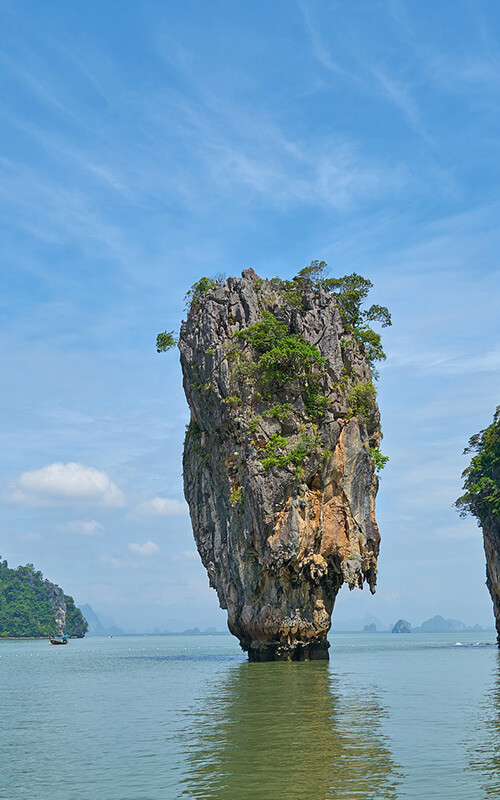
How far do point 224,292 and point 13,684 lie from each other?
856 inches

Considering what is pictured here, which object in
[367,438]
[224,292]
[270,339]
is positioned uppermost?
[224,292]

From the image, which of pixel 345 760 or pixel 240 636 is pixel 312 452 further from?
pixel 345 760

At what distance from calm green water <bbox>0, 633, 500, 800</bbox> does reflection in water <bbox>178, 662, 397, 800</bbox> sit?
3 cm

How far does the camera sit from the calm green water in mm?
12227

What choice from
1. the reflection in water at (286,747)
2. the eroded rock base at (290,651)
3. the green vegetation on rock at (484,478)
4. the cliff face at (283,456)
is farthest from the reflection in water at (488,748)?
the green vegetation on rock at (484,478)

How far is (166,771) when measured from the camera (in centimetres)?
1341

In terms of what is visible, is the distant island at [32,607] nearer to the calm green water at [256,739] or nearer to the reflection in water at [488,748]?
the calm green water at [256,739]

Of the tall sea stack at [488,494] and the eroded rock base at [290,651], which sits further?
the tall sea stack at [488,494]

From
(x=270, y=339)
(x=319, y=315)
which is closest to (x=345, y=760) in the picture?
(x=270, y=339)

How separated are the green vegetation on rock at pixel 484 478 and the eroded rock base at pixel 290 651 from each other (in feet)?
54.6

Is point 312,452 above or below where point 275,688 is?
above

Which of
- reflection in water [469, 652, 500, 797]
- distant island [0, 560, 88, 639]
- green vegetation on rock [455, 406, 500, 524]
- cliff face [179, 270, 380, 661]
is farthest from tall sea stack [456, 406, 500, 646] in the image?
distant island [0, 560, 88, 639]

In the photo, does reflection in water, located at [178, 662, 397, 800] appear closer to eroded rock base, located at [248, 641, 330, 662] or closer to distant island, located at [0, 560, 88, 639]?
eroded rock base, located at [248, 641, 330, 662]

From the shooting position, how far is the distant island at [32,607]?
13712 centimetres
